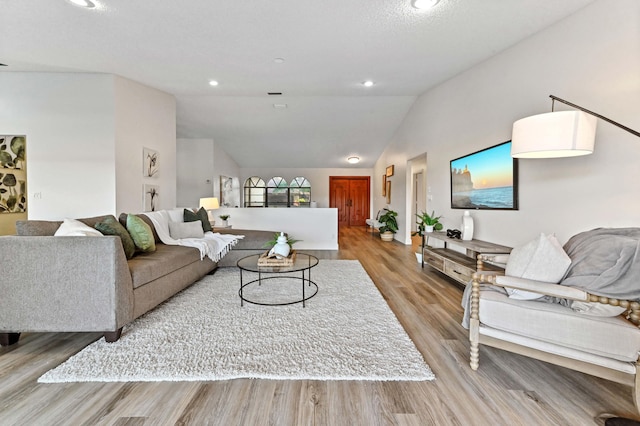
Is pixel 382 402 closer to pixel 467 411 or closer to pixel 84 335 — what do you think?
pixel 467 411

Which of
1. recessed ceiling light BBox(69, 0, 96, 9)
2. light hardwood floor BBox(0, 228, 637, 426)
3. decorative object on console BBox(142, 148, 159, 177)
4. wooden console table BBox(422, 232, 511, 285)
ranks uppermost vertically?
recessed ceiling light BBox(69, 0, 96, 9)

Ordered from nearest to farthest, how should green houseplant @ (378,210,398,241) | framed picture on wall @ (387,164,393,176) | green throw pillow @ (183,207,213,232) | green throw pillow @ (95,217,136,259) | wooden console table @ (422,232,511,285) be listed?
1. green throw pillow @ (95,217,136,259)
2. wooden console table @ (422,232,511,285)
3. green throw pillow @ (183,207,213,232)
4. green houseplant @ (378,210,398,241)
5. framed picture on wall @ (387,164,393,176)

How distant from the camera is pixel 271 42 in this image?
2.96m

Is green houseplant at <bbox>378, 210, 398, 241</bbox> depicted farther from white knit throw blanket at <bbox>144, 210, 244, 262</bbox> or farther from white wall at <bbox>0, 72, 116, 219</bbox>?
white wall at <bbox>0, 72, 116, 219</bbox>

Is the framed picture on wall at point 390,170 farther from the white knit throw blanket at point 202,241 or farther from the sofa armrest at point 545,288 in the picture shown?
the sofa armrest at point 545,288

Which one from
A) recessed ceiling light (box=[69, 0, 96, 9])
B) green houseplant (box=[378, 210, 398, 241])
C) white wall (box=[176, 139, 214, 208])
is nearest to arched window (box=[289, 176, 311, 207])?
white wall (box=[176, 139, 214, 208])

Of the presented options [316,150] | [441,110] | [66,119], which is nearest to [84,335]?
[66,119]

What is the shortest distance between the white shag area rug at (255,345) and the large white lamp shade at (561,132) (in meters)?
1.68

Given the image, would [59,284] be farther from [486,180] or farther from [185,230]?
[486,180]

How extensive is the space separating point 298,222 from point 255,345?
403cm

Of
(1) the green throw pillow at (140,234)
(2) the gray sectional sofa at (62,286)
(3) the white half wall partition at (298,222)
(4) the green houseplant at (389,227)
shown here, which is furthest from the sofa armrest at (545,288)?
(4) the green houseplant at (389,227)

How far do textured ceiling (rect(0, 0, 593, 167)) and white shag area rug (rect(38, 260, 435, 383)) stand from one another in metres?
2.72

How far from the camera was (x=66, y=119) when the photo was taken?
4.03m

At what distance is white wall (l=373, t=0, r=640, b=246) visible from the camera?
1.94m
